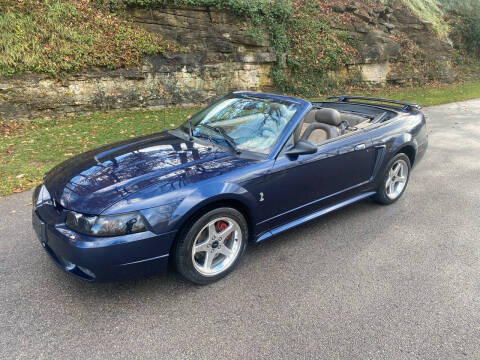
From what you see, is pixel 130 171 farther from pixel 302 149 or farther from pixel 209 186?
pixel 302 149

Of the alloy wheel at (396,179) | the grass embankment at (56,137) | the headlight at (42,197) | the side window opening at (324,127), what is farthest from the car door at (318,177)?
the grass embankment at (56,137)

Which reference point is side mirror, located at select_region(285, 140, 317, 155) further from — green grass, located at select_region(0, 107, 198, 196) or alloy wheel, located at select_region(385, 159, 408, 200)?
green grass, located at select_region(0, 107, 198, 196)

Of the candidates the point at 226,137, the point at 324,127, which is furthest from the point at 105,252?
the point at 324,127

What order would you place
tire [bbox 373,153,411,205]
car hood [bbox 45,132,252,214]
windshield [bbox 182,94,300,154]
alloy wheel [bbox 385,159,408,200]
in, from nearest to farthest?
car hood [bbox 45,132,252,214] < windshield [bbox 182,94,300,154] < tire [bbox 373,153,411,205] < alloy wheel [bbox 385,159,408,200]

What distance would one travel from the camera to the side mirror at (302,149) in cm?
312

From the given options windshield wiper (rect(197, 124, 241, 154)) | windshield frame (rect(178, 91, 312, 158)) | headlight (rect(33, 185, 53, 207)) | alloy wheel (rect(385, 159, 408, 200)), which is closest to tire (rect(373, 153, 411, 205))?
alloy wheel (rect(385, 159, 408, 200))

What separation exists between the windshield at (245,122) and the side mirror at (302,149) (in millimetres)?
179

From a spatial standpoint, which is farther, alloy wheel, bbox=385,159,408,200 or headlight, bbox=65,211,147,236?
alloy wheel, bbox=385,159,408,200

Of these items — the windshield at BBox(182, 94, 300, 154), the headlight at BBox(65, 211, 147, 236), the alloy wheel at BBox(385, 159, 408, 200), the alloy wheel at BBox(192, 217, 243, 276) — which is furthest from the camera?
the alloy wheel at BBox(385, 159, 408, 200)

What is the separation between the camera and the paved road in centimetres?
225

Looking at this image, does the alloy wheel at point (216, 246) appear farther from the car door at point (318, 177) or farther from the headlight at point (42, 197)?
the headlight at point (42, 197)

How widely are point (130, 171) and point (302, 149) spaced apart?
4.90ft

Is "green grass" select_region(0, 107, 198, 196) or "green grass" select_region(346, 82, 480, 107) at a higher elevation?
"green grass" select_region(346, 82, 480, 107)

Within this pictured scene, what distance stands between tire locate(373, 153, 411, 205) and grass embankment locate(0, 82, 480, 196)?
4.64 meters
